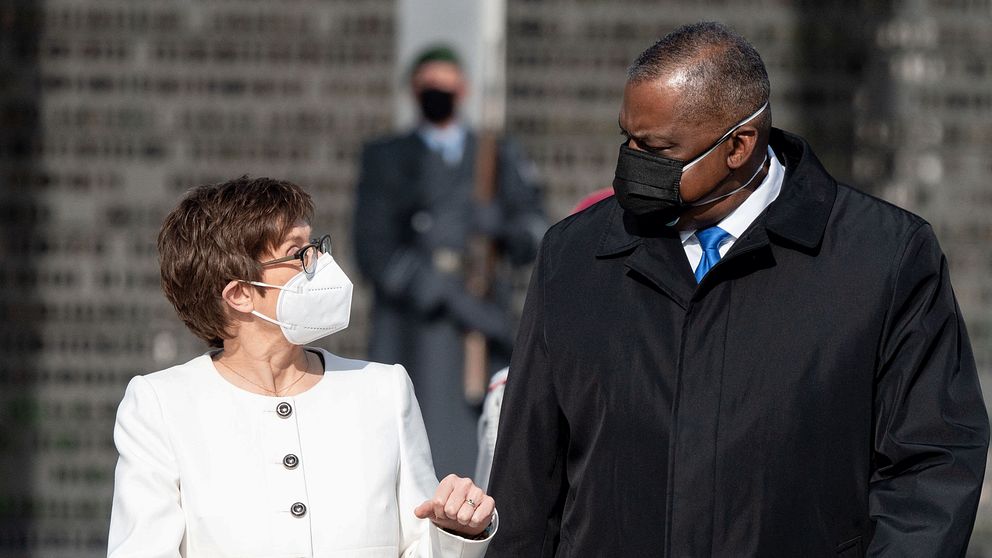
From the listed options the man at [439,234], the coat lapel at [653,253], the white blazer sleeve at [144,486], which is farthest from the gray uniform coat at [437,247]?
the white blazer sleeve at [144,486]

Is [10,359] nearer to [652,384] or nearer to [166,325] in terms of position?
[166,325]

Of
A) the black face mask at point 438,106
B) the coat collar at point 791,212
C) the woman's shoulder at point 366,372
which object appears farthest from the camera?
the black face mask at point 438,106

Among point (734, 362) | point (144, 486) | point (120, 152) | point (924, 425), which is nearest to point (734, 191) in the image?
point (734, 362)

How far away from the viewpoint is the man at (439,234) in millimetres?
8219

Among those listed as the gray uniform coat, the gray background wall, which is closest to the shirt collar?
the gray uniform coat

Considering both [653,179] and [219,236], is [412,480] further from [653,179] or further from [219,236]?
[653,179]

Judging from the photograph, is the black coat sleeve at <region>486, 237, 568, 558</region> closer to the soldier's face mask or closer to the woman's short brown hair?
the soldier's face mask

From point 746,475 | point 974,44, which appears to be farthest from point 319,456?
point 974,44

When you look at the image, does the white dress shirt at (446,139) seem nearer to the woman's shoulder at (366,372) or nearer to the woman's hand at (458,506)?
the woman's shoulder at (366,372)

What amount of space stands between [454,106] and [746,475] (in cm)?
512

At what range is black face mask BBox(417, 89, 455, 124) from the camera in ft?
27.3

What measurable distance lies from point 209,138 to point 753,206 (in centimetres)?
602

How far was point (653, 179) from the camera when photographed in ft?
12.0

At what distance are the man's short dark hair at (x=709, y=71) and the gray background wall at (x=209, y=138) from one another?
5.46 m
